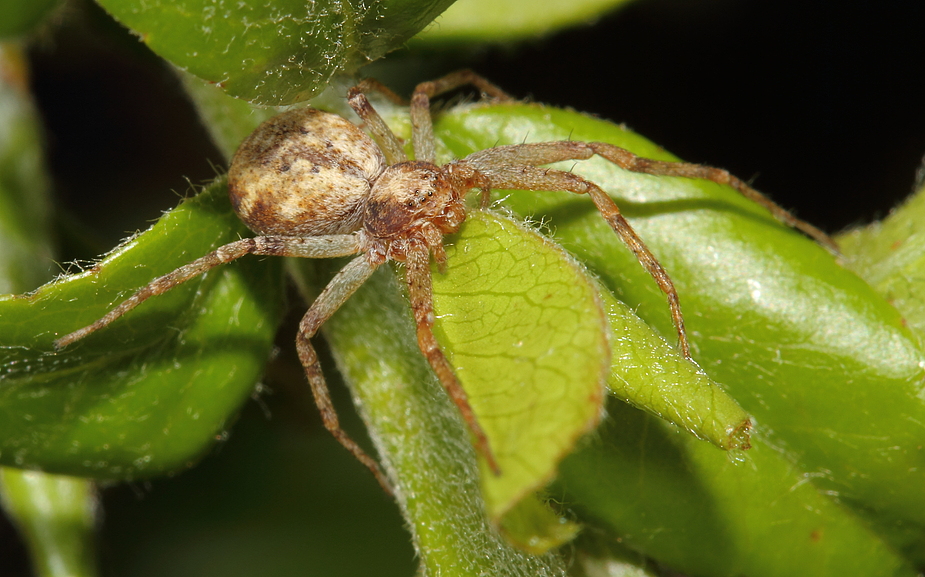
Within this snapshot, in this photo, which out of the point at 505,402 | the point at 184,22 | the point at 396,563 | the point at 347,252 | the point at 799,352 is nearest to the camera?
the point at 505,402

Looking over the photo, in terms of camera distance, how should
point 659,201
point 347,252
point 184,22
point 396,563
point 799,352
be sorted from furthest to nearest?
1. point 396,563
2. point 347,252
3. point 659,201
4. point 799,352
5. point 184,22

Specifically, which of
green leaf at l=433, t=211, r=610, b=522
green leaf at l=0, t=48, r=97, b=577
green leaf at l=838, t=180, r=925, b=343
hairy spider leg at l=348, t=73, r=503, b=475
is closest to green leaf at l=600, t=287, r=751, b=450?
green leaf at l=433, t=211, r=610, b=522

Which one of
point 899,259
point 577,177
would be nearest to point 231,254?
point 577,177

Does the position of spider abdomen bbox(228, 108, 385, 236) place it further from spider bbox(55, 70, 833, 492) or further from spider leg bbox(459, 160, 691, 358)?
spider leg bbox(459, 160, 691, 358)

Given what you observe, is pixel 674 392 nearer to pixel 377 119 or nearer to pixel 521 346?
pixel 521 346

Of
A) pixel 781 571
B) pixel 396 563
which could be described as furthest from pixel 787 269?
pixel 396 563

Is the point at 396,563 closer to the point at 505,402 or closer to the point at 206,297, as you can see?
the point at 206,297
